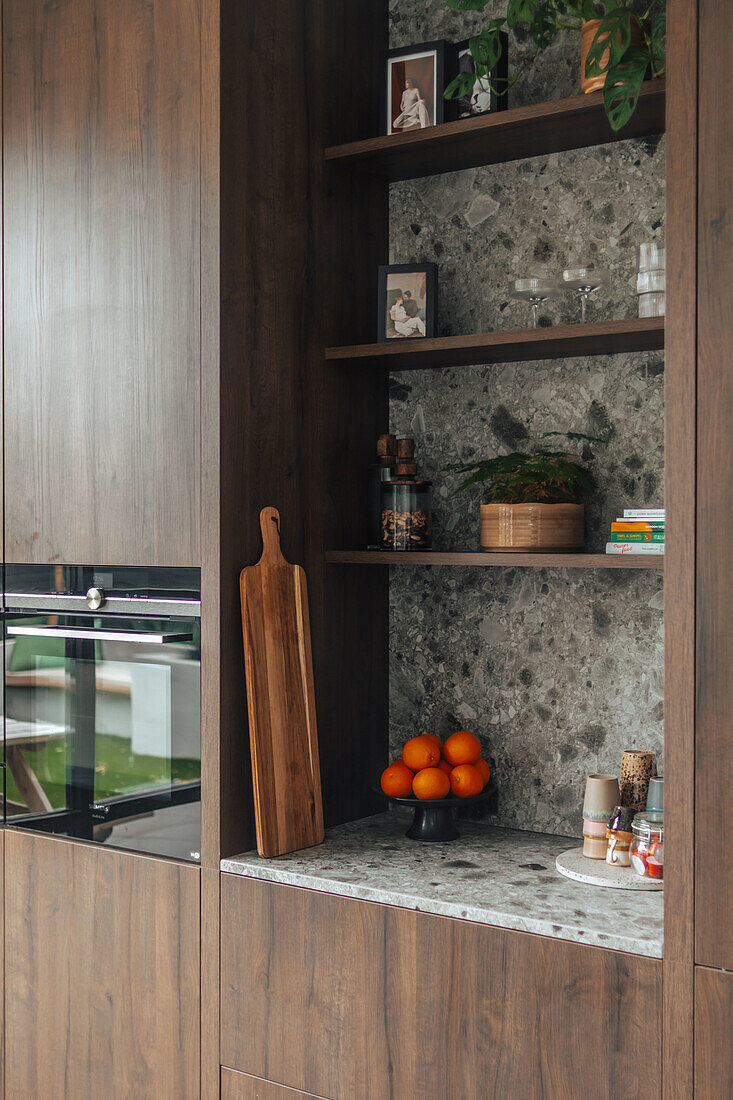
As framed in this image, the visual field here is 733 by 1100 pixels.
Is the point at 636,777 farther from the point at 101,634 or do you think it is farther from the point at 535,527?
the point at 101,634

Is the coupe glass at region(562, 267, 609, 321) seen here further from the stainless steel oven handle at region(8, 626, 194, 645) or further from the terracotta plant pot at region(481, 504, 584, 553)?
the stainless steel oven handle at region(8, 626, 194, 645)

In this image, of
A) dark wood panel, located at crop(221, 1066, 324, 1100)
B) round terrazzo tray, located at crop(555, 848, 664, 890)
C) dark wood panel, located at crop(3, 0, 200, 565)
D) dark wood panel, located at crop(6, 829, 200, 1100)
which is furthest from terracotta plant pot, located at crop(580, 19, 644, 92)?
dark wood panel, located at crop(221, 1066, 324, 1100)

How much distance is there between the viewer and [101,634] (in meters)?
2.18

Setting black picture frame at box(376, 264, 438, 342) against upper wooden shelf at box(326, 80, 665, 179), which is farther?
black picture frame at box(376, 264, 438, 342)

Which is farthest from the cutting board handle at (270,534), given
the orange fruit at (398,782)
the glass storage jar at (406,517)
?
the orange fruit at (398,782)

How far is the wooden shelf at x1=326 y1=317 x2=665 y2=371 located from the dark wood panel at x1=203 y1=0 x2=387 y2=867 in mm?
127

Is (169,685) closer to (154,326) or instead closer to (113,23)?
(154,326)

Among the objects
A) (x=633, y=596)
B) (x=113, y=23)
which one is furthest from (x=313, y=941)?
(x=113, y=23)

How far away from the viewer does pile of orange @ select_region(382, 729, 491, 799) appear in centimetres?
209

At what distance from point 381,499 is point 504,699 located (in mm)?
494

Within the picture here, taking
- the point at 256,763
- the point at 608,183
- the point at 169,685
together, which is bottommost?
the point at 256,763

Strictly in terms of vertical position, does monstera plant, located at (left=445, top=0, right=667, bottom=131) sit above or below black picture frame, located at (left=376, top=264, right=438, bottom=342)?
above

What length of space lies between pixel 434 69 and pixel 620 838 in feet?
5.02

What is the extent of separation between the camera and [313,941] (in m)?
1.85
